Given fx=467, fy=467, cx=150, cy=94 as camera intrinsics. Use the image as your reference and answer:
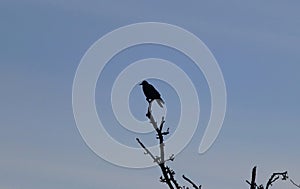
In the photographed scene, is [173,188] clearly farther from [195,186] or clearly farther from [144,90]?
[144,90]

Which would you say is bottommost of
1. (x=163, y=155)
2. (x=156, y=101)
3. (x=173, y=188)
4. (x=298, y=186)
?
(x=173, y=188)

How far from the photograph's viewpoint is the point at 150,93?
6.91 meters

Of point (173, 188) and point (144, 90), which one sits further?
point (144, 90)

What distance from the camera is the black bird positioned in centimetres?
648

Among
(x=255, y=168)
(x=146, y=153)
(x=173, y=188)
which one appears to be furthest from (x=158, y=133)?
(x=255, y=168)

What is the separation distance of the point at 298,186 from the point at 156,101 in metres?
2.46

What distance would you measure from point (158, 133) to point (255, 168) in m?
1.08

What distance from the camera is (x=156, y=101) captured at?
6.48 metres

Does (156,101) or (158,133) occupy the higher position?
(156,101)

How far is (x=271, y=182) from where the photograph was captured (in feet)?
16.7

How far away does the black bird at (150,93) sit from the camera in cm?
Answer: 648

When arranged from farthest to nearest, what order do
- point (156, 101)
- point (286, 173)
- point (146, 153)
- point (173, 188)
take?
point (156, 101) < point (286, 173) < point (146, 153) < point (173, 188)

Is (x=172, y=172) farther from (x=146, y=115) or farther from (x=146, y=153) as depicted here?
(x=146, y=115)

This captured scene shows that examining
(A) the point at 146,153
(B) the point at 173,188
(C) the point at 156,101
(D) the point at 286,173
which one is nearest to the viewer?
(B) the point at 173,188
